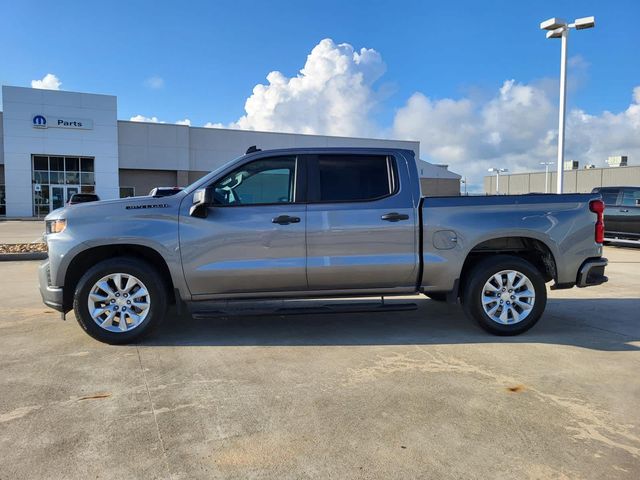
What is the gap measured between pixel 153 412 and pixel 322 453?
1334 mm

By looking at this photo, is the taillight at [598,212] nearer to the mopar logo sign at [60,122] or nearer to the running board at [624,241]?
the running board at [624,241]

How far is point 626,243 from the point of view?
15.3m

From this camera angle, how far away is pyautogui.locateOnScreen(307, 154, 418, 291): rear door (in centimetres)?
521

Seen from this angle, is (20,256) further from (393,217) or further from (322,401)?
(322,401)

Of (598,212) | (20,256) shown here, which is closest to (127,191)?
(20,256)

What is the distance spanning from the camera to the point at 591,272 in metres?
5.55

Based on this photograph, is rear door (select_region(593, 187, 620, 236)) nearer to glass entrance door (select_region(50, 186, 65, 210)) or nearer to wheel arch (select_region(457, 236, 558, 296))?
wheel arch (select_region(457, 236, 558, 296))

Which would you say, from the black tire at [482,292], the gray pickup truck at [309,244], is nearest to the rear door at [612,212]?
the gray pickup truck at [309,244]

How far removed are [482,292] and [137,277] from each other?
11.9 ft

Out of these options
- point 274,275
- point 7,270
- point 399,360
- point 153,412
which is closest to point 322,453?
point 153,412

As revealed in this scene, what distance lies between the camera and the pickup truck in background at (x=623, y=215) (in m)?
14.6

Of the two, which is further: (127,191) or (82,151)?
(127,191)

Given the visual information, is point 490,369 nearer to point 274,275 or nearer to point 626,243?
point 274,275

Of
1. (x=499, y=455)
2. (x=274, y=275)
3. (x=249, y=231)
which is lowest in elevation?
(x=499, y=455)
